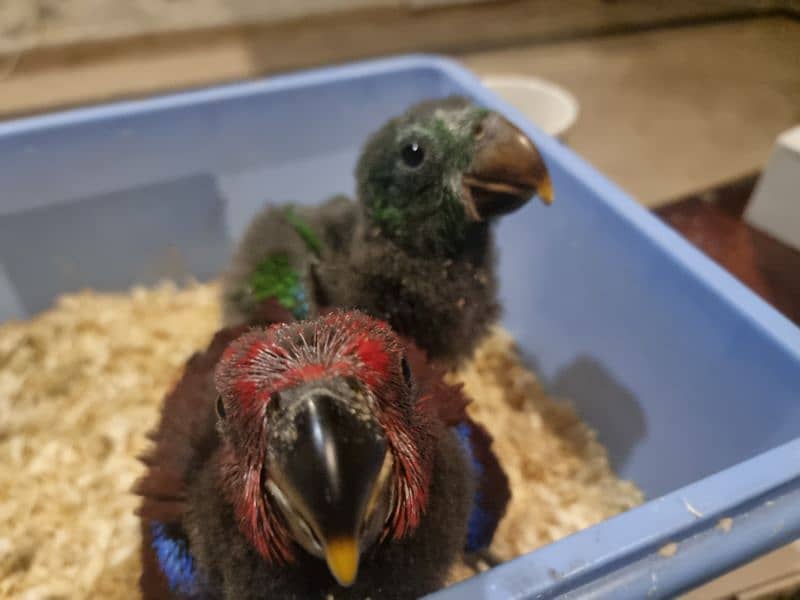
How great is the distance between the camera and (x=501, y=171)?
28.4 inches

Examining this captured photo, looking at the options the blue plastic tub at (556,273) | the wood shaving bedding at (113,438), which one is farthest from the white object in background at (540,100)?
the wood shaving bedding at (113,438)

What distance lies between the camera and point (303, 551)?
458 mm

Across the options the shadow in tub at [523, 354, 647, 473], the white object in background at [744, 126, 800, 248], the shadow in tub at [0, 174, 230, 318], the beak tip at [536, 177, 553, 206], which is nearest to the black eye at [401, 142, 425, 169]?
the beak tip at [536, 177, 553, 206]

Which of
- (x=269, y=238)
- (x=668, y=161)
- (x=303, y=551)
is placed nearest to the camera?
(x=303, y=551)

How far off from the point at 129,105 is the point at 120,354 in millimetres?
449

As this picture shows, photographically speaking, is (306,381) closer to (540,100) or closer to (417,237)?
(417,237)

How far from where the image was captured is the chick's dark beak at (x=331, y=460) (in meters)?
0.35

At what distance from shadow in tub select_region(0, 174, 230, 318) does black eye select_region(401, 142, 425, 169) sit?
0.61m

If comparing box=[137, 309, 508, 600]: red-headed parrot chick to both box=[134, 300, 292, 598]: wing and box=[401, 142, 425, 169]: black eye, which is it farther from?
box=[401, 142, 425, 169]: black eye

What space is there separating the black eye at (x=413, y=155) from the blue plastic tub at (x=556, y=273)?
1.13 ft

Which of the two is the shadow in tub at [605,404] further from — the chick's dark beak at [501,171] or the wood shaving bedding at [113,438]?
the chick's dark beak at [501,171]

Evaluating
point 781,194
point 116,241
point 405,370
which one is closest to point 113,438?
point 116,241

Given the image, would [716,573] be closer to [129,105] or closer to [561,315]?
[561,315]

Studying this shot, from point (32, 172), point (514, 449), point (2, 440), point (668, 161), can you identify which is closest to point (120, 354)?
point (2, 440)
